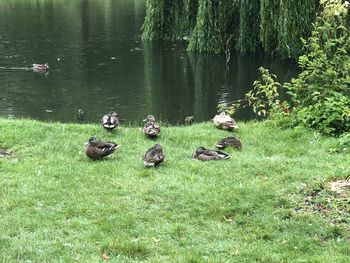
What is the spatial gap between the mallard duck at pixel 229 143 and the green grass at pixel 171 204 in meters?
0.15

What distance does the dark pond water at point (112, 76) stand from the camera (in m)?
17.1

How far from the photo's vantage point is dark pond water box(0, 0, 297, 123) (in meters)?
17.1

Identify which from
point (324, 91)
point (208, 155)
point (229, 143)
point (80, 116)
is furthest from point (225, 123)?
point (80, 116)

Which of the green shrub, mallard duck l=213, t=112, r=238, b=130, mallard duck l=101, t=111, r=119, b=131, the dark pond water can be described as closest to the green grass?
mallard duck l=101, t=111, r=119, b=131

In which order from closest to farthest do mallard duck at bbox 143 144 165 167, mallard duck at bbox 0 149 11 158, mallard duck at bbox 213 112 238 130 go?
mallard duck at bbox 143 144 165 167
mallard duck at bbox 0 149 11 158
mallard duck at bbox 213 112 238 130

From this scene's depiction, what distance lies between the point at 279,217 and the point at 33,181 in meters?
3.36

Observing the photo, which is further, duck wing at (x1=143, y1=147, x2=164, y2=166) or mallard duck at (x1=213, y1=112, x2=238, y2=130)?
mallard duck at (x1=213, y1=112, x2=238, y2=130)

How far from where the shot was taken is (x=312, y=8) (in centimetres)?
1986

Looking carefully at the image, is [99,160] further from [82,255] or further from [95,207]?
[82,255]

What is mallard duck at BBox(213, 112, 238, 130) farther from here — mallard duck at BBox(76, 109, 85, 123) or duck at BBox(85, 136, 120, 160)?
mallard duck at BBox(76, 109, 85, 123)

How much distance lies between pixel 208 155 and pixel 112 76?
46.9 ft

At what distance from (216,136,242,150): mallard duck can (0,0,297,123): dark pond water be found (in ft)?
20.8

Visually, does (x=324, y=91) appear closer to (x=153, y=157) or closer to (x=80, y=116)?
(x=153, y=157)

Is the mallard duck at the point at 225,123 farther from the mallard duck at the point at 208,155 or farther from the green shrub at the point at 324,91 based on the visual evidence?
the mallard duck at the point at 208,155
